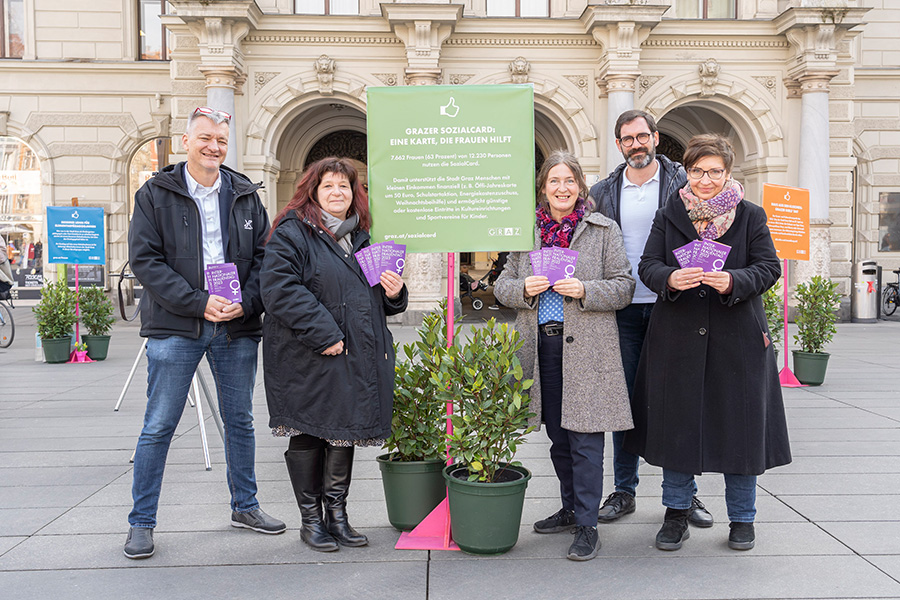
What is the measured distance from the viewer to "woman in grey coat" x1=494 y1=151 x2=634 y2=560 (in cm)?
373

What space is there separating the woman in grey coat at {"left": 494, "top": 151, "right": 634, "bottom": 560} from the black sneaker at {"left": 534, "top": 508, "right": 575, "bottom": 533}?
0.24 meters

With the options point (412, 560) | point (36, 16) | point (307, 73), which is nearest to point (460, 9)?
point (307, 73)

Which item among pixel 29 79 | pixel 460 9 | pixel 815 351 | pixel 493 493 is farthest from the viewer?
pixel 29 79

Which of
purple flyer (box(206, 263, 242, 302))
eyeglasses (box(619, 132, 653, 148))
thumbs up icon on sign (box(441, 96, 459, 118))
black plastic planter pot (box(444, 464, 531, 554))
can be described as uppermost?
thumbs up icon on sign (box(441, 96, 459, 118))

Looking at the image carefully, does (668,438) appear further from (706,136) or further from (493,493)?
(706,136)

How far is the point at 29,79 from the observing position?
18719 mm

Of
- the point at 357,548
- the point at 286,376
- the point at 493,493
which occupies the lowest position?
the point at 357,548

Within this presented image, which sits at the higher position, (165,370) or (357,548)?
(165,370)

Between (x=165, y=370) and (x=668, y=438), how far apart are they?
8.26ft

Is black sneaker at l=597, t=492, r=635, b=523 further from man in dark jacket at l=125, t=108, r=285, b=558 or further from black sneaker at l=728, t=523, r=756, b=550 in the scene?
man in dark jacket at l=125, t=108, r=285, b=558

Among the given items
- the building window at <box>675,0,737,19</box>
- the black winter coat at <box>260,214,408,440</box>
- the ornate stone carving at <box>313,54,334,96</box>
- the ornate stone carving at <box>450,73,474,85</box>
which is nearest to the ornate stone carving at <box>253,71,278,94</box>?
the ornate stone carving at <box>313,54,334,96</box>

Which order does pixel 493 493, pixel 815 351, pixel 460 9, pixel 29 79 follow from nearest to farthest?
pixel 493 493 < pixel 815 351 < pixel 460 9 < pixel 29 79

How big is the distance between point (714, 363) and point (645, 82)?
41.4 ft

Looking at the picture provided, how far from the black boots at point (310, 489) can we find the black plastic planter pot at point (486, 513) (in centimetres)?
64
